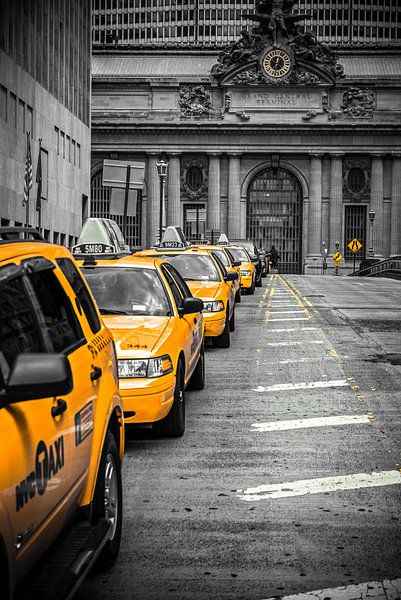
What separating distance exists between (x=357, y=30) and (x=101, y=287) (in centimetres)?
11206

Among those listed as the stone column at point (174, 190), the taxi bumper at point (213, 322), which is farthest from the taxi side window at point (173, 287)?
the stone column at point (174, 190)

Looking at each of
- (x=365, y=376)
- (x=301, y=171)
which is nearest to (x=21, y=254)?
(x=365, y=376)

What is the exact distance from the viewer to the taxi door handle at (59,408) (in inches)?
185

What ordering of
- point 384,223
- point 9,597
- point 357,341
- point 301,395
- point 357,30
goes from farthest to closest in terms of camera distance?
point 357,30
point 384,223
point 357,341
point 301,395
point 9,597

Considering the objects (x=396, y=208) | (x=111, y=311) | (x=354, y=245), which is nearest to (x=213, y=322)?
(x=111, y=311)

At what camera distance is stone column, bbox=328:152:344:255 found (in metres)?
85.8

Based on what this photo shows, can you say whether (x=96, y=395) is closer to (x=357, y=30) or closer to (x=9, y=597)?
(x=9, y=597)

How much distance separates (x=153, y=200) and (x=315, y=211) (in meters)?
13.7

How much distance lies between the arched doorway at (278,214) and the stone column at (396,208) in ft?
25.8

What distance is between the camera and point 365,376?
14.3 m

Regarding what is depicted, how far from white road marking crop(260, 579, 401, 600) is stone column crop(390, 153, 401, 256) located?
81927 mm

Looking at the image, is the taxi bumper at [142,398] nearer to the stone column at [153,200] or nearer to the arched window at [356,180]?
the stone column at [153,200]

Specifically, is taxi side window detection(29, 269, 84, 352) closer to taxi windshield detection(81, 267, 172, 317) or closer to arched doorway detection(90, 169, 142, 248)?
taxi windshield detection(81, 267, 172, 317)

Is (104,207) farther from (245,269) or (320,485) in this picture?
(320,485)
